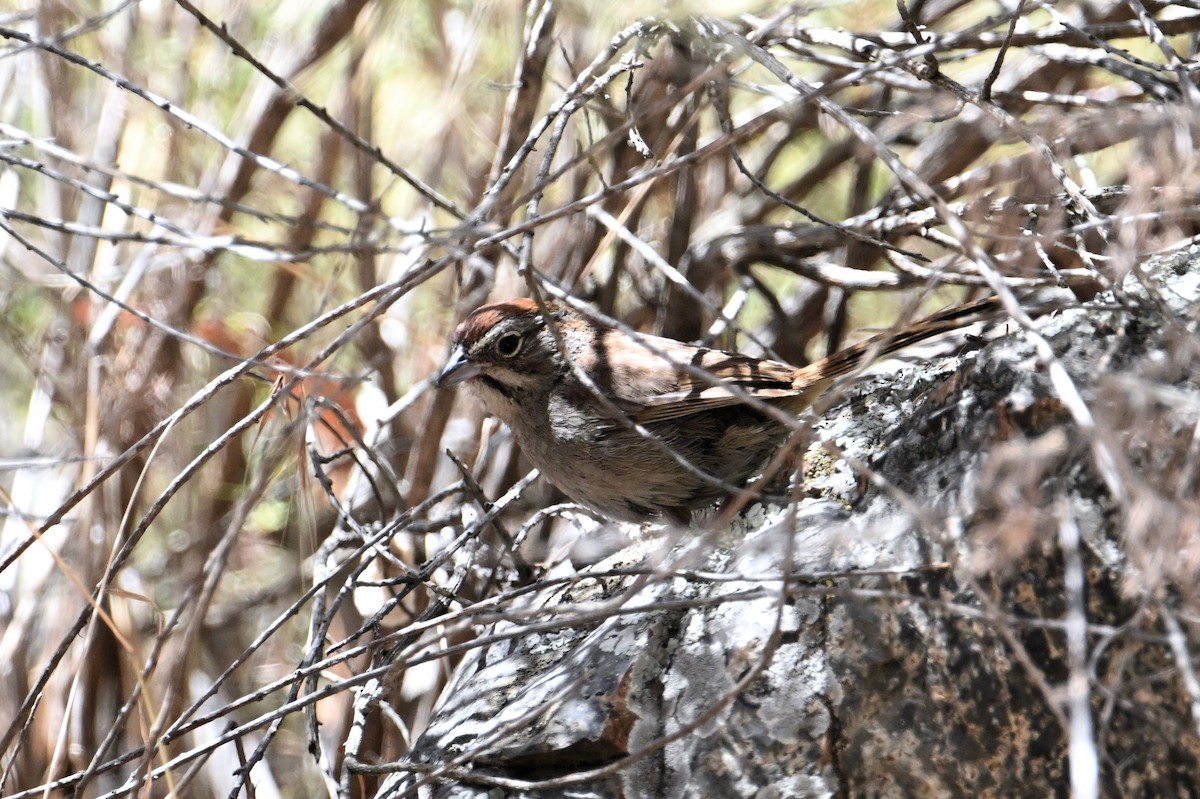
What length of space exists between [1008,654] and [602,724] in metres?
0.83

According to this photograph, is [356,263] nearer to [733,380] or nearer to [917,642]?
[733,380]

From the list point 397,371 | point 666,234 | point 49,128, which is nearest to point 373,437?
point 397,371

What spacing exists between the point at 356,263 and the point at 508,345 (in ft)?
4.75

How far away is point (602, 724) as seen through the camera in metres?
2.33

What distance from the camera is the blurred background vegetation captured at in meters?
3.43

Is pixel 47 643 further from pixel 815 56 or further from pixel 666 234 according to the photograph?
pixel 815 56

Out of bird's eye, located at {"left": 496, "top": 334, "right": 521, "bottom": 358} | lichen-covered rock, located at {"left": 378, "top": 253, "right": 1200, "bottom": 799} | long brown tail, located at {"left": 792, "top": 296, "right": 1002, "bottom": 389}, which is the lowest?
lichen-covered rock, located at {"left": 378, "top": 253, "right": 1200, "bottom": 799}

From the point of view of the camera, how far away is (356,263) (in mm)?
4809

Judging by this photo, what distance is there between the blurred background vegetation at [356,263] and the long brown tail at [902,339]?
0.24 m

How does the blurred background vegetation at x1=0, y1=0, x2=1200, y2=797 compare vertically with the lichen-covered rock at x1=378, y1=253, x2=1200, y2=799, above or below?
above

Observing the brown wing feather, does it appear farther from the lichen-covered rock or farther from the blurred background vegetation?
the lichen-covered rock

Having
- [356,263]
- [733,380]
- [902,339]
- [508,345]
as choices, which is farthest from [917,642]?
[356,263]

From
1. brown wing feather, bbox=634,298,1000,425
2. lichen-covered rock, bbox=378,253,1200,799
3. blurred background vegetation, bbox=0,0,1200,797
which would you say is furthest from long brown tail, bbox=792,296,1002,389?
lichen-covered rock, bbox=378,253,1200,799

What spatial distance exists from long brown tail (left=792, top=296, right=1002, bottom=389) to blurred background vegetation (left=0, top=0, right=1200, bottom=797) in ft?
0.78
